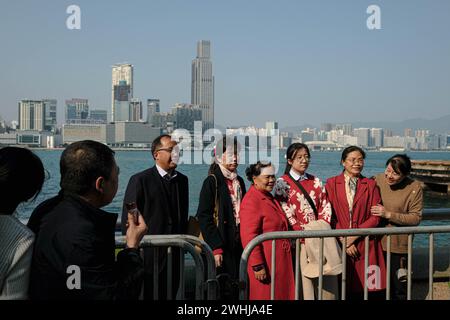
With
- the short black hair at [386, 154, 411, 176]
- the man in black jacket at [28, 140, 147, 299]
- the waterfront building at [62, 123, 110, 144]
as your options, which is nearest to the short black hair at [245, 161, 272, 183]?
the short black hair at [386, 154, 411, 176]

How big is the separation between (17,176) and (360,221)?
125 inches

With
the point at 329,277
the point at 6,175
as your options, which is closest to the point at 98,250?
the point at 6,175

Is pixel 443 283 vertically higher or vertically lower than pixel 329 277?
lower

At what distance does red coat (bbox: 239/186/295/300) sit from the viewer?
155 inches

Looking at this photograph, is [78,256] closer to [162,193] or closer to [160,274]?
[160,274]

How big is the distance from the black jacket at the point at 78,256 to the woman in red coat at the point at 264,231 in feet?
5.73

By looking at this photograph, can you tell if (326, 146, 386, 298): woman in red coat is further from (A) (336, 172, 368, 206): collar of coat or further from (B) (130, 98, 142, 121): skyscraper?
(B) (130, 98, 142, 121): skyscraper

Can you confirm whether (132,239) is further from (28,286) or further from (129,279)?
(28,286)

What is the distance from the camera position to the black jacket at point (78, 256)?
216 cm

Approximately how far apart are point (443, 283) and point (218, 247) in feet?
8.03

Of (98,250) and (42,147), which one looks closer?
(98,250)

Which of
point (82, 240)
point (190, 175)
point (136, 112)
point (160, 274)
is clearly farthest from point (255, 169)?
point (136, 112)

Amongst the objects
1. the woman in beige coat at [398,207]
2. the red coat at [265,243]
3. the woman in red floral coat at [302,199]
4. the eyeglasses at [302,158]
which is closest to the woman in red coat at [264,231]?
the red coat at [265,243]
